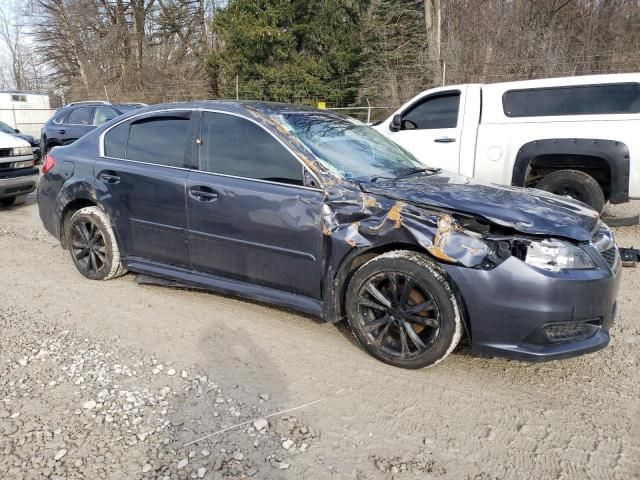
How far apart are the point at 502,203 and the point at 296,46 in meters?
22.9

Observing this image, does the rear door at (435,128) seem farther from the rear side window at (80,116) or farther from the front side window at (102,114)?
the rear side window at (80,116)

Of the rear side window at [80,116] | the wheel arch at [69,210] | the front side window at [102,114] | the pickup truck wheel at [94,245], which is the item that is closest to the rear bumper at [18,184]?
the wheel arch at [69,210]

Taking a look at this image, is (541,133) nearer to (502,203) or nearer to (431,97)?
(431,97)

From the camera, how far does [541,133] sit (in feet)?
22.1

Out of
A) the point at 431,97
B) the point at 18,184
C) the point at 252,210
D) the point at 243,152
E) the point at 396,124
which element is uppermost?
the point at 431,97

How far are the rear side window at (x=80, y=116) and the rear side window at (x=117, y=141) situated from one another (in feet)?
32.2

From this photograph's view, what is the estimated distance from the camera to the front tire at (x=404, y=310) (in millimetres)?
3066

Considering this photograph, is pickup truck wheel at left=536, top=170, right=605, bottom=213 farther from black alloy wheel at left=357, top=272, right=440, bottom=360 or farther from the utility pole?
the utility pole

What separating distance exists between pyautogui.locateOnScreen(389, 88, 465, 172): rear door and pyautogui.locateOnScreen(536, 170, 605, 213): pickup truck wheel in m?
1.28

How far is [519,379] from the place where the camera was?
322cm

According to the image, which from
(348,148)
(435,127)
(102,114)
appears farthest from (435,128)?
(102,114)

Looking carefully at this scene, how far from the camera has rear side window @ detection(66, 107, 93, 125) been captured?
13.5 metres

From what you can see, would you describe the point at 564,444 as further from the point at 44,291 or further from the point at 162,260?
the point at 44,291

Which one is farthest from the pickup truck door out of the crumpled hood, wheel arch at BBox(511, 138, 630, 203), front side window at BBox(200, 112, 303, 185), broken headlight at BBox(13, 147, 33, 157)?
broken headlight at BBox(13, 147, 33, 157)
